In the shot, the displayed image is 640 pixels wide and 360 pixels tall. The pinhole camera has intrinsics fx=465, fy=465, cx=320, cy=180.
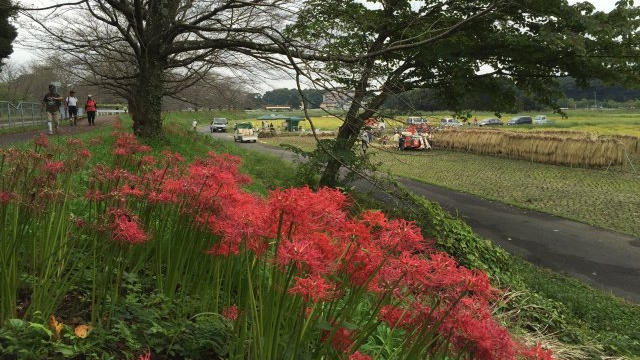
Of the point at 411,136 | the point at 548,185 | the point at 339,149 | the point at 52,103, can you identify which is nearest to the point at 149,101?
the point at 339,149

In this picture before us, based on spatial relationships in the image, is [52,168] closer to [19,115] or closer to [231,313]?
[231,313]

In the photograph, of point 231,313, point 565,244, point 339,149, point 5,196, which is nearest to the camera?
point 5,196

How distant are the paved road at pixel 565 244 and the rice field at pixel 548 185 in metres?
1.02

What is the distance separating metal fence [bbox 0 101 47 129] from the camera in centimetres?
2445

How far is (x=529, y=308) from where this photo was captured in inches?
270

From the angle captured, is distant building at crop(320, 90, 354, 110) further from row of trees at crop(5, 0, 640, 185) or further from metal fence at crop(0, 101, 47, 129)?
metal fence at crop(0, 101, 47, 129)

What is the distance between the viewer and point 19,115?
1053 inches

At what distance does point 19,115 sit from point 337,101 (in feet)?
91.0

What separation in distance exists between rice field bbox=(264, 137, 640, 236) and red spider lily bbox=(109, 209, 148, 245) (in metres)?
8.17

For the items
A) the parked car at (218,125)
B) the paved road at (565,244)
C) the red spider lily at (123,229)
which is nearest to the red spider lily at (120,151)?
the red spider lily at (123,229)

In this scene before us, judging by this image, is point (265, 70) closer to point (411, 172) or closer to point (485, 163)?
point (411, 172)

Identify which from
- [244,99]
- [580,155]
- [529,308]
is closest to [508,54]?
[529,308]

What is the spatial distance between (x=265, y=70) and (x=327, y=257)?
9834mm

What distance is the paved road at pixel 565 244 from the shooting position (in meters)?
9.68
